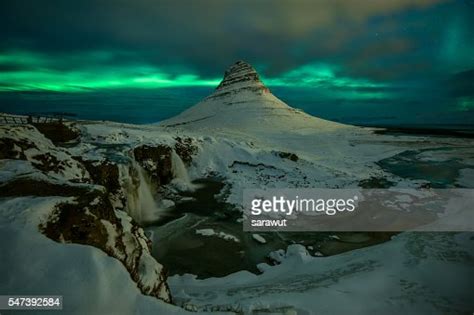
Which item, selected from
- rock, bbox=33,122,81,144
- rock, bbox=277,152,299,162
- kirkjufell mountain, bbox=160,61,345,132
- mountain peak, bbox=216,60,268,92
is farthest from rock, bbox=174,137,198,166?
mountain peak, bbox=216,60,268,92

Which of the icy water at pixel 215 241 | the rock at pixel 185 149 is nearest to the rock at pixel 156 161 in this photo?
the rock at pixel 185 149

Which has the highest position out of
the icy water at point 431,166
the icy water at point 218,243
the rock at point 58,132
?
the rock at point 58,132

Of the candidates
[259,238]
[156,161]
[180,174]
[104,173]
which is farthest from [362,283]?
[180,174]

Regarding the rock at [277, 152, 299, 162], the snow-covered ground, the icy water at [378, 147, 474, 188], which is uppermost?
the rock at [277, 152, 299, 162]

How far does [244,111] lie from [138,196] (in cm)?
5543

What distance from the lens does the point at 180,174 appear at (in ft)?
62.7

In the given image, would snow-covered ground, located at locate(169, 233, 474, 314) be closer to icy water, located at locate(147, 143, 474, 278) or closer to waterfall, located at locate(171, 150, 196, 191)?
icy water, located at locate(147, 143, 474, 278)

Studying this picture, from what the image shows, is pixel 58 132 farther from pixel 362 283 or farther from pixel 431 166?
pixel 431 166

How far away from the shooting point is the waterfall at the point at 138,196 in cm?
1331

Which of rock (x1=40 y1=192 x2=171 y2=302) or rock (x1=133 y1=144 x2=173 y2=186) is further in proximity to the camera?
rock (x1=133 y1=144 x2=173 y2=186)

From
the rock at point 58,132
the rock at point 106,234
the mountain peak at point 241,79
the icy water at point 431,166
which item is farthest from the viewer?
the mountain peak at point 241,79

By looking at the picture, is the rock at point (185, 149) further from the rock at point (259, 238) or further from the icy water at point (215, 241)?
the rock at point (259, 238)

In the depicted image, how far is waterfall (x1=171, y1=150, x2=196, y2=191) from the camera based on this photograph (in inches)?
691

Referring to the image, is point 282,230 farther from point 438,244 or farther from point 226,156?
point 226,156
